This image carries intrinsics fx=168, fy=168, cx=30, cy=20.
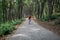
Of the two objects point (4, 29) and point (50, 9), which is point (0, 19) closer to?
point (50, 9)

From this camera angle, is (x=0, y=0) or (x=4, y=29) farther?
(x=0, y=0)

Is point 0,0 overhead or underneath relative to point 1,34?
overhead

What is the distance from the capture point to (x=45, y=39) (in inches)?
511

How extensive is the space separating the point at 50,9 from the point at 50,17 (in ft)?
7.45

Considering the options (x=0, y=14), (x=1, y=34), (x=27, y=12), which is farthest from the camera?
(x=27, y=12)

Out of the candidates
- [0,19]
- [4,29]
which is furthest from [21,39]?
[0,19]

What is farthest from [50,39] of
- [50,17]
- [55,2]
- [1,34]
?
[55,2]

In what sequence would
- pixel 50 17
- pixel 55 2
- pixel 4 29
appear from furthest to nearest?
pixel 55 2 → pixel 50 17 → pixel 4 29

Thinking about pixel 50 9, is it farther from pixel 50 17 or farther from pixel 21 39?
Answer: pixel 21 39

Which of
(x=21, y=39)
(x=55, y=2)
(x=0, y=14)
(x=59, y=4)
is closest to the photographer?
(x=21, y=39)

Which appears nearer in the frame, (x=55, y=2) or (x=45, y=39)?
(x=45, y=39)

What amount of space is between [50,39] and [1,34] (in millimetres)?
4718

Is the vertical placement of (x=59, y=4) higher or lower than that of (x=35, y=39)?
higher

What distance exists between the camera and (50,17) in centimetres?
3488
